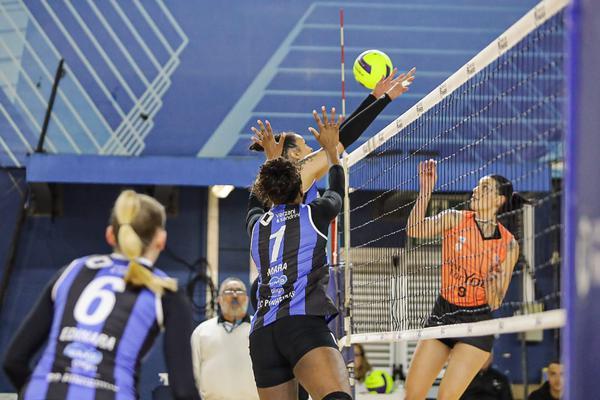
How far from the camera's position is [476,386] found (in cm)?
1113

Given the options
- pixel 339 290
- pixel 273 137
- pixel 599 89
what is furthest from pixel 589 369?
pixel 339 290

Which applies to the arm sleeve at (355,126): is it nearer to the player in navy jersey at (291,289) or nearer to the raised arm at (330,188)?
the raised arm at (330,188)

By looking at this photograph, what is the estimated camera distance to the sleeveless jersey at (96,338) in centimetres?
374

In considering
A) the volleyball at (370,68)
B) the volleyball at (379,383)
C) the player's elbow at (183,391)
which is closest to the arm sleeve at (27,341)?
the player's elbow at (183,391)

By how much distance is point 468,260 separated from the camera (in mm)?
6359

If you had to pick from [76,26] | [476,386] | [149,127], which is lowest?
[476,386]

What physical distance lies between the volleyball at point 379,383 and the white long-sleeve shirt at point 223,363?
7.02 ft

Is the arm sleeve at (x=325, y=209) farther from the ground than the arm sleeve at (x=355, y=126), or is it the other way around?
the arm sleeve at (x=355, y=126)

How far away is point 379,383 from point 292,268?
639 cm

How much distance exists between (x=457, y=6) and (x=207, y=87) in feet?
11.4

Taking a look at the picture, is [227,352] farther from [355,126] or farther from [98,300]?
[98,300]

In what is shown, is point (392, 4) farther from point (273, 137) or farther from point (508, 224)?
→ point (273, 137)

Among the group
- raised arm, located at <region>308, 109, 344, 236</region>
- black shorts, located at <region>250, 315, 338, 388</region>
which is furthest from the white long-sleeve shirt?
black shorts, located at <region>250, 315, 338, 388</region>

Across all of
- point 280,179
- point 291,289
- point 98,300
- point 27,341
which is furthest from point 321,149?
point 27,341
